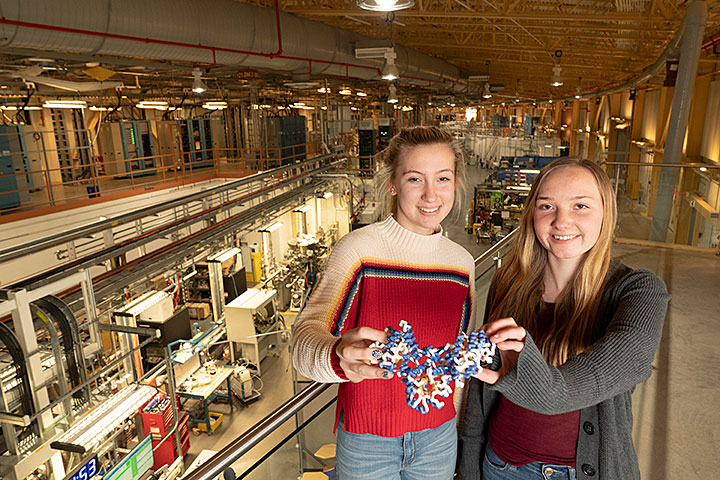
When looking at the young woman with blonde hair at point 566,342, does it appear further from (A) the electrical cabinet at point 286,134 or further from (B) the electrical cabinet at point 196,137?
(B) the electrical cabinet at point 196,137

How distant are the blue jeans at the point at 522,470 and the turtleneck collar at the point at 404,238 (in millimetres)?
670

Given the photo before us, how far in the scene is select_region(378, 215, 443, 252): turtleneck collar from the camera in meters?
1.53

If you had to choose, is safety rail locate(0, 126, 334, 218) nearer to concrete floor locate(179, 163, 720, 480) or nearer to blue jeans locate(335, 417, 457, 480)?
concrete floor locate(179, 163, 720, 480)

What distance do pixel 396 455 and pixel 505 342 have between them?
24.5 inches

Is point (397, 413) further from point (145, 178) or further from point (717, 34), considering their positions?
point (145, 178)

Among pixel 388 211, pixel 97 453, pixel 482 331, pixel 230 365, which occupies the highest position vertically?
pixel 388 211

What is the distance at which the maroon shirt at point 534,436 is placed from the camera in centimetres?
135

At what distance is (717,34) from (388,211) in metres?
12.0

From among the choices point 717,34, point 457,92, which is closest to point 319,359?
point 717,34

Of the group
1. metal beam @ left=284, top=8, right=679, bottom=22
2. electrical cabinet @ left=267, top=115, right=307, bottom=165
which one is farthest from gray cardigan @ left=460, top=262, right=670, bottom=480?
electrical cabinet @ left=267, top=115, right=307, bottom=165

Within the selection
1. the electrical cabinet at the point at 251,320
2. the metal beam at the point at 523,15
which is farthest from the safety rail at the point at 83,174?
the metal beam at the point at 523,15

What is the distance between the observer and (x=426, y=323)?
1.48 m

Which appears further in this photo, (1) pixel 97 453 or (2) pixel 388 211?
(1) pixel 97 453

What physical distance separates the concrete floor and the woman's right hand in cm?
131
